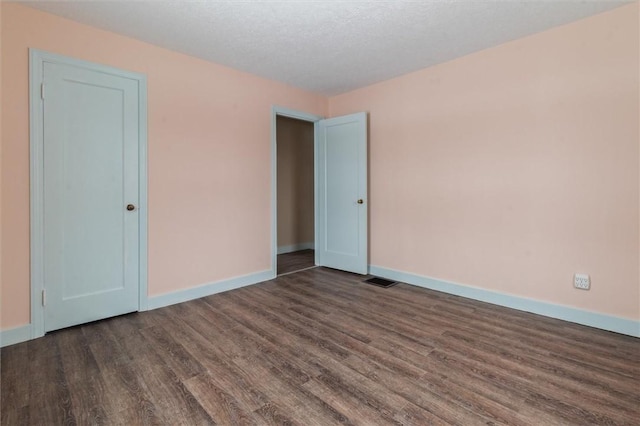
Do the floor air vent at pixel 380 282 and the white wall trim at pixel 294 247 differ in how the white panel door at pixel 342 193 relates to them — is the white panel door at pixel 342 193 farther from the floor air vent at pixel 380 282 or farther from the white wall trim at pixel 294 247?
the white wall trim at pixel 294 247

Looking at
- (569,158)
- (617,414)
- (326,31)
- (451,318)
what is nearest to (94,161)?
(326,31)

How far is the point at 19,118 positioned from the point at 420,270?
13.6 feet

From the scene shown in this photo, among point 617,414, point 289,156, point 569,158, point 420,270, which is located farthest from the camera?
point 289,156

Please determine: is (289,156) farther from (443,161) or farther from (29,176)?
(29,176)

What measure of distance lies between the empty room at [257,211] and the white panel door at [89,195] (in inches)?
0.7

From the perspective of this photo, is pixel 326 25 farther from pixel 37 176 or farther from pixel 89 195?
pixel 37 176

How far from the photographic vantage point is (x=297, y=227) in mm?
6500

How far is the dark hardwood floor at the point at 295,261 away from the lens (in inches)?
186

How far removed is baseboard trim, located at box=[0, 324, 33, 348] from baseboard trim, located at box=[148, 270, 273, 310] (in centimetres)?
89

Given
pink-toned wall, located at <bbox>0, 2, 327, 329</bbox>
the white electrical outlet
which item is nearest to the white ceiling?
pink-toned wall, located at <bbox>0, 2, 327, 329</bbox>

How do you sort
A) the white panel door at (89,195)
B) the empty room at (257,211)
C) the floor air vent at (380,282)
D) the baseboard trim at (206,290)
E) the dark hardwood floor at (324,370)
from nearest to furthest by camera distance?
the dark hardwood floor at (324,370)
the empty room at (257,211)
the white panel door at (89,195)
the baseboard trim at (206,290)
the floor air vent at (380,282)

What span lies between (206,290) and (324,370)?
1.98 meters

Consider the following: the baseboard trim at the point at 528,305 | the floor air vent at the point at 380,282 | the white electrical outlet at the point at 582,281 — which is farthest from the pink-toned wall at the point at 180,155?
the white electrical outlet at the point at 582,281

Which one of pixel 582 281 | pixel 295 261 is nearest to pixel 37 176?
pixel 295 261
